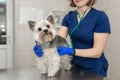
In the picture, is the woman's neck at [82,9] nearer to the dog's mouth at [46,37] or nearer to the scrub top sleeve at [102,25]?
the scrub top sleeve at [102,25]

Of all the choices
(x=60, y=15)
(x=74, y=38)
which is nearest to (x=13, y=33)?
(x=60, y=15)

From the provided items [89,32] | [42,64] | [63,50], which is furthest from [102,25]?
[42,64]

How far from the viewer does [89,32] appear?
1618mm

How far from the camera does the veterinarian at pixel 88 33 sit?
1.56m

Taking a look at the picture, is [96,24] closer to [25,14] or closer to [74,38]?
[74,38]

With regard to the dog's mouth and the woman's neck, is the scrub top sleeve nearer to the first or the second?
the woman's neck

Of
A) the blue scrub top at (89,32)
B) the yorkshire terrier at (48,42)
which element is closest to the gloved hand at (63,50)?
the yorkshire terrier at (48,42)

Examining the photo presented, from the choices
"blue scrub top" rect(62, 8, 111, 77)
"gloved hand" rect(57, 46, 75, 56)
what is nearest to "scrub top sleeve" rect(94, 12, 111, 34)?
"blue scrub top" rect(62, 8, 111, 77)

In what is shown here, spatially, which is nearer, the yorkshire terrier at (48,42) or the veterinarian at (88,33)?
the yorkshire terrier at (48,42)

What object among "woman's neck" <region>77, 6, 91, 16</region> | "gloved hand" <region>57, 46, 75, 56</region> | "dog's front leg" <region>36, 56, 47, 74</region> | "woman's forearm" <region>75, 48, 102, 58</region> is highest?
"woman's neck" <region>77, 6, 91, 16</region>

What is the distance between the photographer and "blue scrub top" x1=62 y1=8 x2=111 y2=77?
1608 mm

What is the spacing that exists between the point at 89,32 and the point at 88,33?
0.04ft

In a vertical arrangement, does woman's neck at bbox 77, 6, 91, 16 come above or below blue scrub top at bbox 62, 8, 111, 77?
above

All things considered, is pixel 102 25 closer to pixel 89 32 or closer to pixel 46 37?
pixel 89 32
